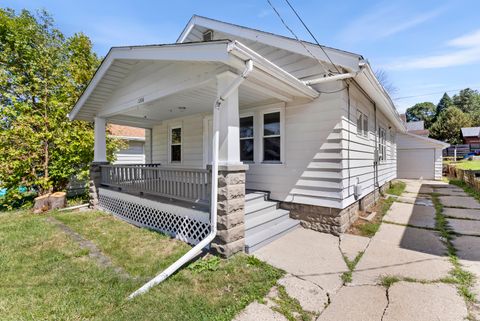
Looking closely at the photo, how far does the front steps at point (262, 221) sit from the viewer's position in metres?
4.09

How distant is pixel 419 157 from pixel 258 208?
15.7 metres

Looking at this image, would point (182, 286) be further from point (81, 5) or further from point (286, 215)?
point (81, 5)

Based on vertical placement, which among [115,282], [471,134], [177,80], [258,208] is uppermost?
[471,134]

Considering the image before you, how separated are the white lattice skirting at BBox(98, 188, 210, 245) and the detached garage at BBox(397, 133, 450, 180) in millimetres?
16219

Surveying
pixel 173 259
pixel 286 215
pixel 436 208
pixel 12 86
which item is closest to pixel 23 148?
pixel 12 86

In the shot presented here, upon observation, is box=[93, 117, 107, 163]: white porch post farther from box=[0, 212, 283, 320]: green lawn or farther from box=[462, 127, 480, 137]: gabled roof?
box=[462, 127, 480, 137]: gabled roof

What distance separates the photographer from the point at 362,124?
6.47m

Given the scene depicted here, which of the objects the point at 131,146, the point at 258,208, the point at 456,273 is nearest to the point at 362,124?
the point at 258,208

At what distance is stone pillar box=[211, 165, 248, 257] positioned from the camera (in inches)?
143

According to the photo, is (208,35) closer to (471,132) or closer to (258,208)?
(258,208)

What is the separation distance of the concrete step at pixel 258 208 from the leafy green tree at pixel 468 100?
6546cm

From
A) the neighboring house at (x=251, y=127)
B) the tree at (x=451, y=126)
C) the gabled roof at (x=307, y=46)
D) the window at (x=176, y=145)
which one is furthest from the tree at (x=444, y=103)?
the window at (x=176, y=145)

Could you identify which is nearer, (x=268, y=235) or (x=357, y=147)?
(x=268, y=235)

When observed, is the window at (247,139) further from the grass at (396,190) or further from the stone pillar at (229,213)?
the grass at (396,190)
